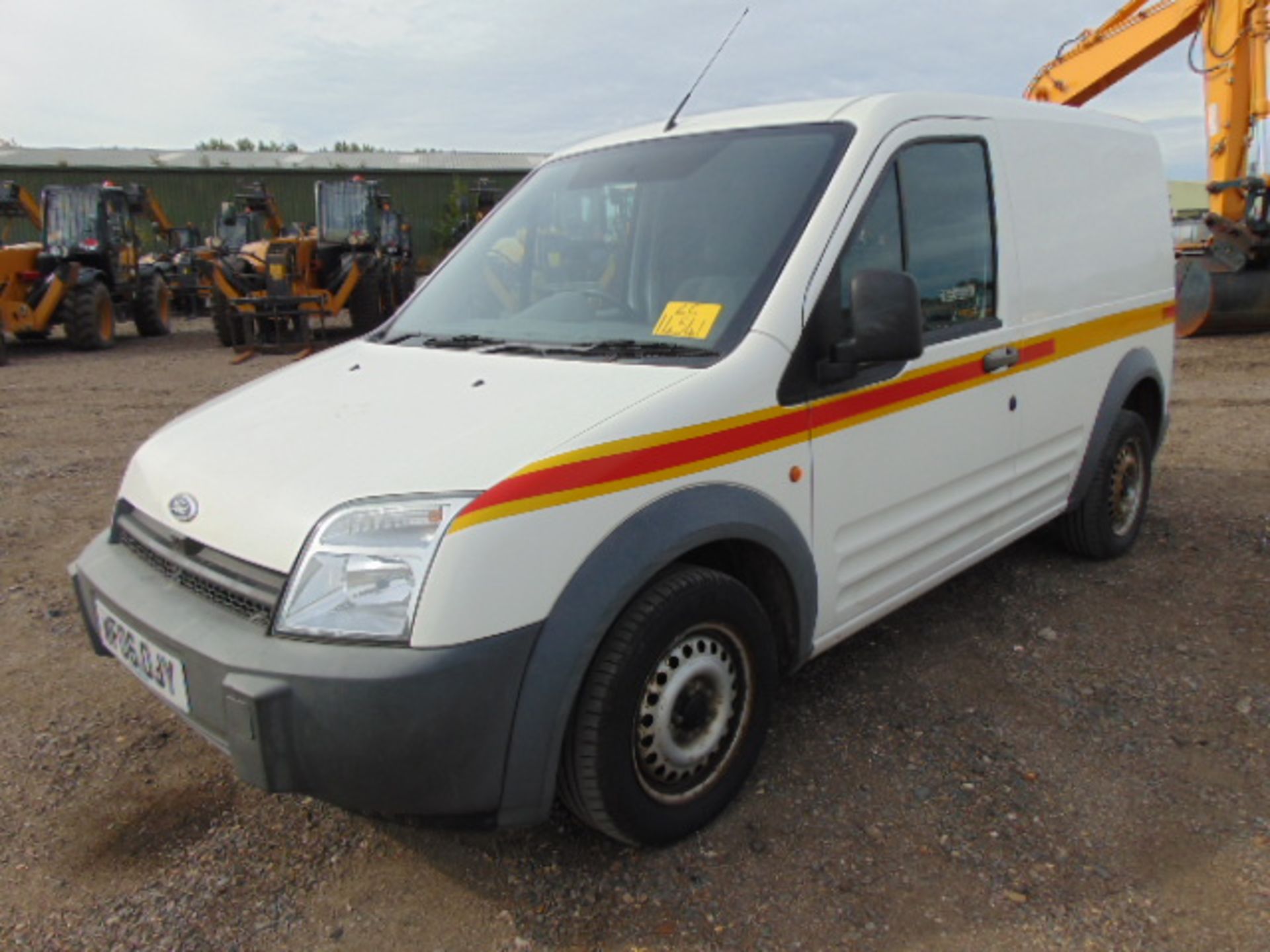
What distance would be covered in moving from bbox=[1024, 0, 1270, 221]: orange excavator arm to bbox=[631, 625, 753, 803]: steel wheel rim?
451 inches

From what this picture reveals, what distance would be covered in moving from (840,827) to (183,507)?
189 centimetres

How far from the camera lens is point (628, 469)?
2154 mm

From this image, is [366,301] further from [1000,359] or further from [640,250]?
[1000,359]

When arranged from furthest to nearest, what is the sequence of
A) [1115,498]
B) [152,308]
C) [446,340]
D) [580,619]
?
[152,308] → [1115,498] → [446,340] → [580,619]

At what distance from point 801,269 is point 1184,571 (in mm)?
2866

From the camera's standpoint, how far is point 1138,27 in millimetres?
11141

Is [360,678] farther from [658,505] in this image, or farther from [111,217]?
[111,217]

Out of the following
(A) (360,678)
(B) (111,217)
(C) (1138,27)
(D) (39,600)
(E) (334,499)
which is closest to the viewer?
(A) (360,678)

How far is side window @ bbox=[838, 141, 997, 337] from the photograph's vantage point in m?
2.77

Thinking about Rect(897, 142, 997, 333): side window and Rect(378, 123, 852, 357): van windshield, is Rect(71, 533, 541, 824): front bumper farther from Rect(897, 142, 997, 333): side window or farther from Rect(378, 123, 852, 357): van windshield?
Rect(897, 142, 997, 333): side window

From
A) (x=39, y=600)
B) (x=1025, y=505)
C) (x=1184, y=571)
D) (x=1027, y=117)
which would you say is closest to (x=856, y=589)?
(x=1025, y=505)

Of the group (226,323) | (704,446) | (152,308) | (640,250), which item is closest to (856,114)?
(640,250)

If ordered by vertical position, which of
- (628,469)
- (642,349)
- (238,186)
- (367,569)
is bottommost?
(367,569)

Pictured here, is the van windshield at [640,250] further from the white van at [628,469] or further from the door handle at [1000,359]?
the door handle at [1000,359]
